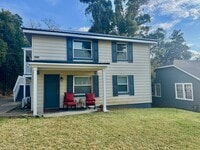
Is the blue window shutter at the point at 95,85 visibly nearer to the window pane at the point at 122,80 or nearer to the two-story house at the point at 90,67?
the two-story house at the point at 90,67

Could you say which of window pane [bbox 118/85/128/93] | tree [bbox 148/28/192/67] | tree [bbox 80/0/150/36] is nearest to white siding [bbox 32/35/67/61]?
window pane [bbox 118/85/128/93]

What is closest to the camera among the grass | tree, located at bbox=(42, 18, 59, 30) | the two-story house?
the grass

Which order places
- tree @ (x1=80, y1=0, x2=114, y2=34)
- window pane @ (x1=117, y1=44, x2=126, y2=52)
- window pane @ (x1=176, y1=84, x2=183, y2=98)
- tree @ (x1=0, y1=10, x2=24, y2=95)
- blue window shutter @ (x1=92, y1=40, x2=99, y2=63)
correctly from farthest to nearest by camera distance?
tree @ (x1=0, y1=10, x2=24, y2=95)
tree @ (x1=80, y1=0, x2=114, y2=34)
window pane @ (x1=176, y1=84, x2=183, y2=98)
window pane @ (x1=117, y1=44, x2=126, y2=52)
blue window shutter @ (x1=92, y1=40, x2=99, y2=63)

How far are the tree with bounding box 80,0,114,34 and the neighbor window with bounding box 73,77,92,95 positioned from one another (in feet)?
41.4

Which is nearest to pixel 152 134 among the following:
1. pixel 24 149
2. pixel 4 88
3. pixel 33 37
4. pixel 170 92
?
pixel 24 149

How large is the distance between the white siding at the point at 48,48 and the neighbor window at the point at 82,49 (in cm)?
82

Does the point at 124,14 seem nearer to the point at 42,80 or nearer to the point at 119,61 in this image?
the point at 119,61

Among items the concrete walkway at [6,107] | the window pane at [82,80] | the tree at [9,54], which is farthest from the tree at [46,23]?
the window pane at [82,80]

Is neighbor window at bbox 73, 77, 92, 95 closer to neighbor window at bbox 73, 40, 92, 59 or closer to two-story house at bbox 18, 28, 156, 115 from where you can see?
two-story house at bbox 18, 28, 156, 115

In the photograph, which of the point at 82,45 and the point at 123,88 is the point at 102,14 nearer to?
the point at 82,45

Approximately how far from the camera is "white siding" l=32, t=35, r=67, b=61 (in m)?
11.7

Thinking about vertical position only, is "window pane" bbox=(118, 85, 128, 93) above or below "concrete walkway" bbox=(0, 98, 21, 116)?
above

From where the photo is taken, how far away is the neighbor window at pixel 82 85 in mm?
12836

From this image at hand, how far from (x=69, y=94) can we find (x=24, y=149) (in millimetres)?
6705
